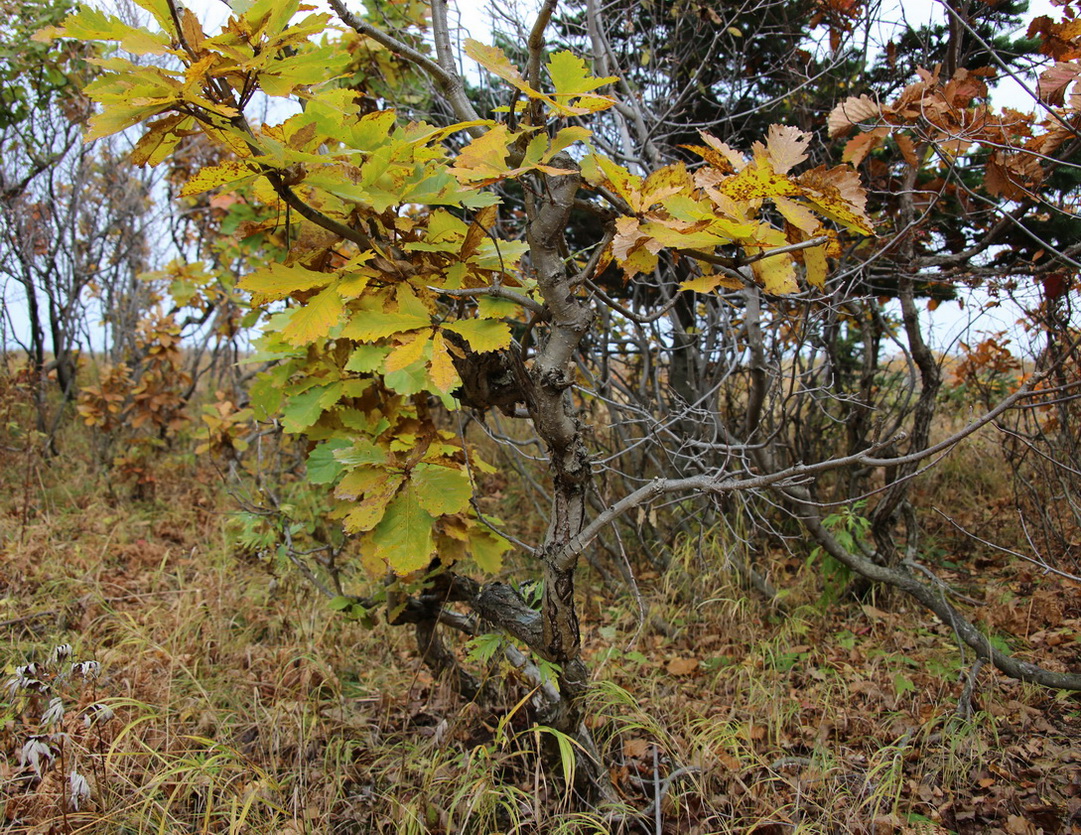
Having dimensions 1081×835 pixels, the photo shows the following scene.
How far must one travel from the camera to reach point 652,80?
11.5 ft

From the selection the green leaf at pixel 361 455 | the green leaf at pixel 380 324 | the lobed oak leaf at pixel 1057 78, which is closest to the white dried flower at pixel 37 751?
the green leaf at pixel 361 455

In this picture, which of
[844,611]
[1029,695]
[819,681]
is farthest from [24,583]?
[1029,695]

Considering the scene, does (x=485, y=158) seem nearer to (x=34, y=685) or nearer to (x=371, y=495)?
(x=371, y=495)

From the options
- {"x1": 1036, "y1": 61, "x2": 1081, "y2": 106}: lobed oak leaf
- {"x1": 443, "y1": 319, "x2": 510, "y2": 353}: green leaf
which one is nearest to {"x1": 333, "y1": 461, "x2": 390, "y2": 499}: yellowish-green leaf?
{"x1": 443, "y1": 319, "x2": 510, "y2": 353}: green leaf

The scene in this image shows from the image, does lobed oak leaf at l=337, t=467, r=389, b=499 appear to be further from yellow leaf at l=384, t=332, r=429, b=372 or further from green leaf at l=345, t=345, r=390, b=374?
yellow leaf at l=384, t=332, r=429, b=372

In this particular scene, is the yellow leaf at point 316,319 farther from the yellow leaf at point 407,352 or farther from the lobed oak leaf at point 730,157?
the lobed oak leaf at point 730,157

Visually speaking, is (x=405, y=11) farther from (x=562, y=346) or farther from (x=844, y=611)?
(x=844, y=611)

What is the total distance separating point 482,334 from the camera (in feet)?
3.80

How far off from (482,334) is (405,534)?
515mm

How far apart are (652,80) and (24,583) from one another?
3.98 m

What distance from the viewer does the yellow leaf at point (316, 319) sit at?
1.03 metres

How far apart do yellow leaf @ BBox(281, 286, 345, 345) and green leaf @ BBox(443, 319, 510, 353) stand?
0.62 ft

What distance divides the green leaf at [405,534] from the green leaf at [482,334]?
0.44 metres

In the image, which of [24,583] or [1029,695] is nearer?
[1029,695]
